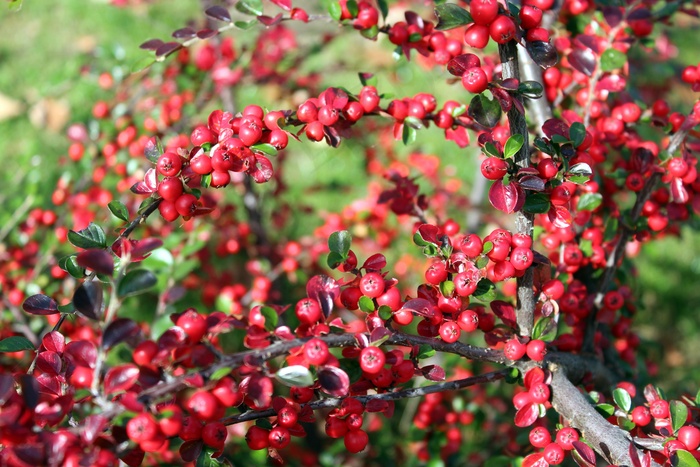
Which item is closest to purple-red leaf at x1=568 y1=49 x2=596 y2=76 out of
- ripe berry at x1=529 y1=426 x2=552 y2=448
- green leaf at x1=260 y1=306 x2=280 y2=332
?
ripe berry at x1=529 y1=426 x2=552 y2=448

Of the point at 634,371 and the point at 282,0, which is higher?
the point at 282,0

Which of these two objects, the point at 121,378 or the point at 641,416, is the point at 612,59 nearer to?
the point at 641,416

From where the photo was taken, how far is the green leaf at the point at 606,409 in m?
1.26

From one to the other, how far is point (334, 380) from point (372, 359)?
8cm

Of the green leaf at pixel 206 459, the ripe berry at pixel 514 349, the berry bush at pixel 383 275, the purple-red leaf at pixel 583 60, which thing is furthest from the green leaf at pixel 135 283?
the purple-red leaf at pixel 583 60

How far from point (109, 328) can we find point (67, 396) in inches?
5.2

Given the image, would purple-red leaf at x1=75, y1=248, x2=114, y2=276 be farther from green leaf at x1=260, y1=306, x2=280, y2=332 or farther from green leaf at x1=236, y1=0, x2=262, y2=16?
green leaf at x1=236, y1=0, x2=262, y2=16

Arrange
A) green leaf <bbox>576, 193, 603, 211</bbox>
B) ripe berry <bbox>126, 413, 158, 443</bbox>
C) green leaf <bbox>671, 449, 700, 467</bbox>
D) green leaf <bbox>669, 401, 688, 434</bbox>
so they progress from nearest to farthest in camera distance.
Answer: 1. ripe berry <bbox>126, 413, 158, 443</bbox>
2. green leaf <bbox>671, 449, 700, 467</bbox>
3. green leaf <bbox>669, 401, 688, 434</bbox>
4. green leaf <bbox>576, 193, 603, 211</bbox>

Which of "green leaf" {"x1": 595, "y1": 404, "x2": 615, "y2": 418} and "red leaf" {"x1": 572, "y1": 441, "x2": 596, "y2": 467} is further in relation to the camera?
"green leaf" {"x1": 595, "y1": 404, "x2": 615, "y2": 418}

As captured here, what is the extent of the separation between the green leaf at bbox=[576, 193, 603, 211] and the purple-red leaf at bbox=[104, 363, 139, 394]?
102 cm

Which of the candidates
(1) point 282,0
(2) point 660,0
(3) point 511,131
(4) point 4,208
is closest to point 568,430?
(3) point 511,131

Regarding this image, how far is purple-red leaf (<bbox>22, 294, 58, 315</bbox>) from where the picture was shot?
106 cm

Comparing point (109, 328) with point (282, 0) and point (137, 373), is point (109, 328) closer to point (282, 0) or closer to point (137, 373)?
point (137, 373)

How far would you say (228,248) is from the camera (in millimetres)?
2430
